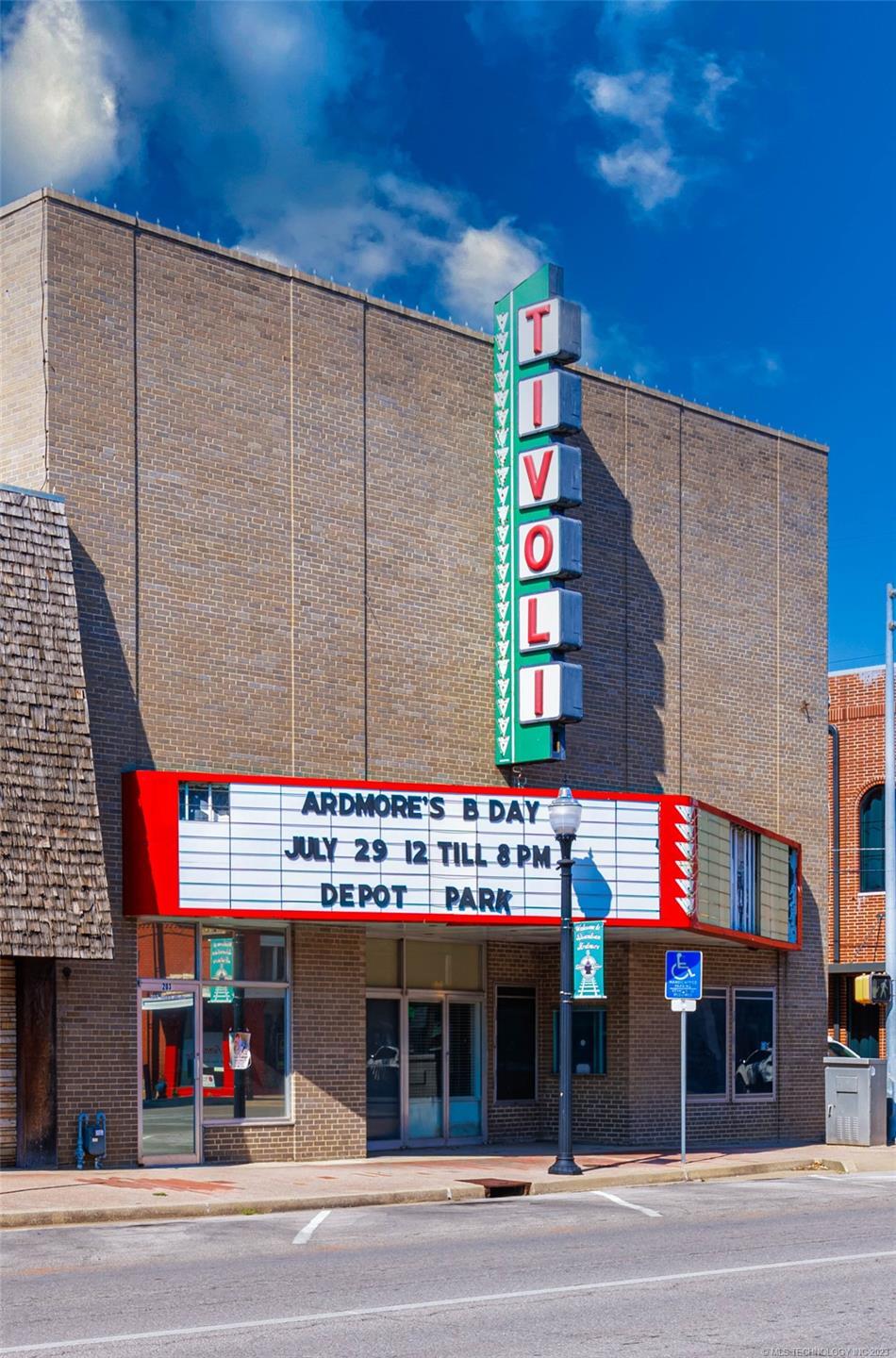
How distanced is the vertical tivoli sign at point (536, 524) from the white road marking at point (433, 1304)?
11.2 meters

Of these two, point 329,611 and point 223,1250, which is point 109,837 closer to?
point 329,611

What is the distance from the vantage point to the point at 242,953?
75.4 ft

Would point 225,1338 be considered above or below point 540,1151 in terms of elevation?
above

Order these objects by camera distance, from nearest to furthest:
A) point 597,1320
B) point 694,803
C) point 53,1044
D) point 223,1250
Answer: point 597,1320 < point 223,1250 < point 53,1044 < point 694,803

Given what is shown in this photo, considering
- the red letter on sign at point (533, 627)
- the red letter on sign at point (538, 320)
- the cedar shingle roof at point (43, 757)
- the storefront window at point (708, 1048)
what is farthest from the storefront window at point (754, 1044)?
the cedar shingle roof at point (43, 757)

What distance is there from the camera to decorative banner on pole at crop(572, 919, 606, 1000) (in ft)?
75.3

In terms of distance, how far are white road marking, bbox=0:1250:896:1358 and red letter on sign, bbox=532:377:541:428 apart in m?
13.4

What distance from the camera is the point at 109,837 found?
70.0 feet

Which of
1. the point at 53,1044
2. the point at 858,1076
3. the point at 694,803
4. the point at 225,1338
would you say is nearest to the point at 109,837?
the point at 53,1044

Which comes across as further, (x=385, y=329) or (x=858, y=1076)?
(x=858, y=1076)

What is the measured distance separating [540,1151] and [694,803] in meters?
5.45

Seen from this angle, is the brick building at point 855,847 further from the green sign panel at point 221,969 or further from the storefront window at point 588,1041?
the green sign panel at point 221,969

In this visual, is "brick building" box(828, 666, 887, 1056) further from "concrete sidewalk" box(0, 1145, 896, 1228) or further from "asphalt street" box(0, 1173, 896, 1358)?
"asphalt street" box(0, 1173, 896, 1358)

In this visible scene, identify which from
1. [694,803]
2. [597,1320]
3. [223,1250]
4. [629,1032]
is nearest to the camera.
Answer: [597,1320]
